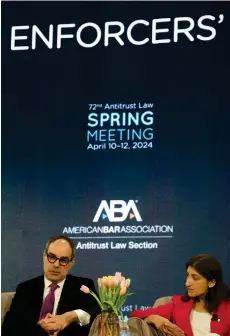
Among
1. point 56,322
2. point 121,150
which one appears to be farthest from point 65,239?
point 121,150

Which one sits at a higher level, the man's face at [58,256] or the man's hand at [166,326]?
the man's face at [58,256]

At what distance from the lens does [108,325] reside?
4906mm

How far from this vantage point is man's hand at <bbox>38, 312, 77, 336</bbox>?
579 cm

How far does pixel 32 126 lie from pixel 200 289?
2.09m

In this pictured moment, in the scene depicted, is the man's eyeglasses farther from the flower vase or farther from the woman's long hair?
the flower vase

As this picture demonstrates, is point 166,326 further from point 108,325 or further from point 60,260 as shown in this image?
point 60,260

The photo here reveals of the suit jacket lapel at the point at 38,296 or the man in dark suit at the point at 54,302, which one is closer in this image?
the man in dark suit at the point at 54,302

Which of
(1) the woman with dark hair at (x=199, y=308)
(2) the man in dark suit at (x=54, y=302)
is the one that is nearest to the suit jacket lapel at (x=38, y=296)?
(2) the man in dark suit at (x=54, y=302)

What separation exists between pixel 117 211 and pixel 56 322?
1.15 m

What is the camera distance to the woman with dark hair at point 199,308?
215 inches

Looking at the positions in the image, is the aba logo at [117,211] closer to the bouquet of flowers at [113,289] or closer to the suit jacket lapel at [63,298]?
the suit jacket lapel at [63,298]

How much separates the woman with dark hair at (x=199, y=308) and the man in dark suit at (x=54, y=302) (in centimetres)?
46

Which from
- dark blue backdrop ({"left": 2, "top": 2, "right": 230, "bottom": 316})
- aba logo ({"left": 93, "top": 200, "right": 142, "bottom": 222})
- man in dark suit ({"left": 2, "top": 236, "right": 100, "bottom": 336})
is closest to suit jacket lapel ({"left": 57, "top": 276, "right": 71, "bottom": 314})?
man in dark suit ({"left": 2, "top": 236, "right": 100, "bottom": 336})

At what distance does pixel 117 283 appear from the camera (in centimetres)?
508
